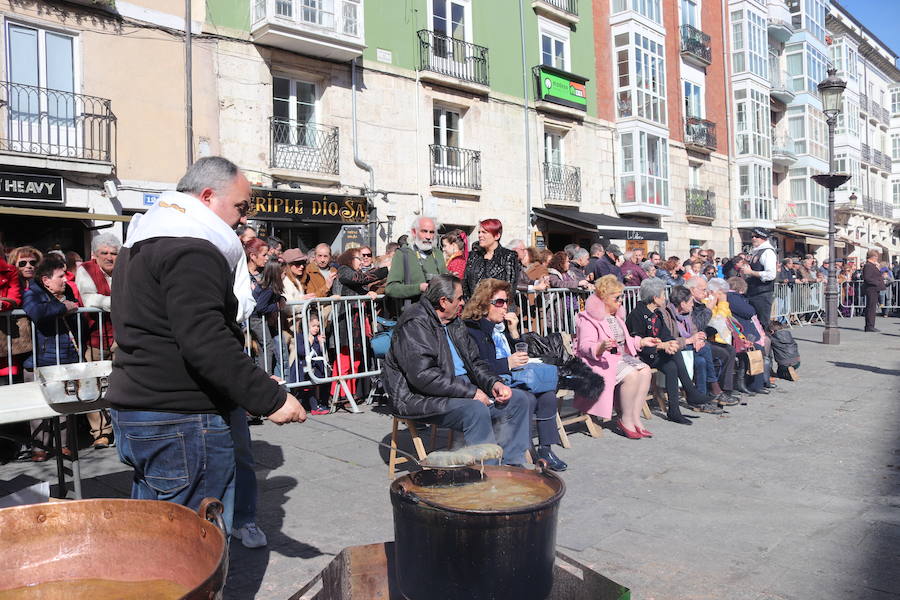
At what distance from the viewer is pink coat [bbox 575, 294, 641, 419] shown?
6.84 metres

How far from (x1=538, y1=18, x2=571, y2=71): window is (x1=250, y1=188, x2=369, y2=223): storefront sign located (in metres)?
8.62

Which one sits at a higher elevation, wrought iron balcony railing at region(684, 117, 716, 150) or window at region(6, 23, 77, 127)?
wrought iron balcony railing at region(684, 117, 716, 150)

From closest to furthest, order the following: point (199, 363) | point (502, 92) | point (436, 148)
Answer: point (199, 363) < point (436, 148) < point (502, 92)

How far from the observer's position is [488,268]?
7512 mm

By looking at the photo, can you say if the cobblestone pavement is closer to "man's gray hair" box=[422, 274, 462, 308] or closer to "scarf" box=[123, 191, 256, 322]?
"man's gray hair" box=[422, 274, 462, 308]

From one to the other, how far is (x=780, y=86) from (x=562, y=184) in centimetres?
1746

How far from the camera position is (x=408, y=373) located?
5.14 meters

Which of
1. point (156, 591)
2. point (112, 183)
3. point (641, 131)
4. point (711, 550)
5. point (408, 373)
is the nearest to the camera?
point (156, 591)

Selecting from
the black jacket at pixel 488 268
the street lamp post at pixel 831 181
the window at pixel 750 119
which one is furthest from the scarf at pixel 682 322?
the window at pixel 750 119

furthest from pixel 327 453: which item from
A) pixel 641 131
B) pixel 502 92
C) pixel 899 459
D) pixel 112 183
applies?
pixel 641 131

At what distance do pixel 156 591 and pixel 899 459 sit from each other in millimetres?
6235

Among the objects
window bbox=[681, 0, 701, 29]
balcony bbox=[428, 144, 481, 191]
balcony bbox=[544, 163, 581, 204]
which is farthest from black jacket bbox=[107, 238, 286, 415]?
window bbox=[681, 0, 701, 29]

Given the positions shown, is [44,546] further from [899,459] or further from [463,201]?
[463,201]

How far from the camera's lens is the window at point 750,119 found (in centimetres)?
3022
